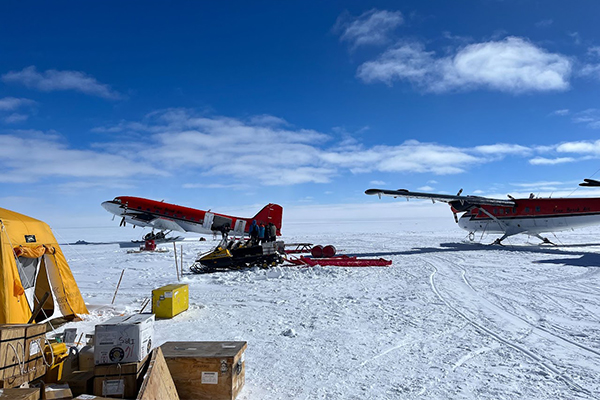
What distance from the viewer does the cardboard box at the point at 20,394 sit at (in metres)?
3.01

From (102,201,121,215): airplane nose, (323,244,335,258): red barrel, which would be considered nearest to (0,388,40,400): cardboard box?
(323,244,335,258): red barrel

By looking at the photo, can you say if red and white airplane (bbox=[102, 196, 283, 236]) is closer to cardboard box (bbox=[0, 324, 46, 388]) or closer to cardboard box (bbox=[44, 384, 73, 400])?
cardboard box (bbox=[0, 324, 46, 388])

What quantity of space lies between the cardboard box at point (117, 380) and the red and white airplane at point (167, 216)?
2761 cm

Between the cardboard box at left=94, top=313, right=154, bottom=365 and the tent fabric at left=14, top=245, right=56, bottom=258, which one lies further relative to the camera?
the tent fabric at left=14, top=245, right=56, bottom=258

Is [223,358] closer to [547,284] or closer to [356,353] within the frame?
[356,353]

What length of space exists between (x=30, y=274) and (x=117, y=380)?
5.72 metres

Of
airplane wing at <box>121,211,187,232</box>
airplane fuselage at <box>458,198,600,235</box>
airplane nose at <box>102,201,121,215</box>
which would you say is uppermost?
airplane nose at <box>102,201,121,215</box>

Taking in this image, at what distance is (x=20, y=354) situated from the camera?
388cm

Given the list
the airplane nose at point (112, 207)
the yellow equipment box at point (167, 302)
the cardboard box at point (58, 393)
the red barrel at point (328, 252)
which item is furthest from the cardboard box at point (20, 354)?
the airplane nose at point (112, 207)

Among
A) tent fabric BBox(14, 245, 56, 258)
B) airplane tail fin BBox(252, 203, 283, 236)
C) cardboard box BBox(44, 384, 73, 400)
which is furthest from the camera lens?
airplane tail fin BBox(252, 203, 283, 236)

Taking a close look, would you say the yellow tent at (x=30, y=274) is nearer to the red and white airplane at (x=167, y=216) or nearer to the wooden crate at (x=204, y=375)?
the wooden crate at (x=204, y=375)

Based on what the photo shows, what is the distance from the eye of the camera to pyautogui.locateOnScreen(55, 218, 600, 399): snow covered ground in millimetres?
4711

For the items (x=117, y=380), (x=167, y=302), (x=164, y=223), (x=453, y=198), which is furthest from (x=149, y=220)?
(x=117, y=380)

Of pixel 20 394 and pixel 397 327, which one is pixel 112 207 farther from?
pixel 20 394
